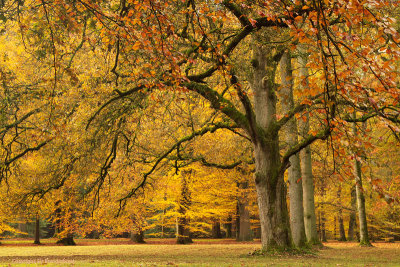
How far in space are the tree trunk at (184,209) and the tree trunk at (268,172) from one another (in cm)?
1307

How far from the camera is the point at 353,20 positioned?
3.81m

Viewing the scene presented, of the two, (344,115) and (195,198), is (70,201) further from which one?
(344,115)

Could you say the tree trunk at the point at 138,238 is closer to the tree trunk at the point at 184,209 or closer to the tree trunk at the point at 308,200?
the tree trunk at the point at 184,209

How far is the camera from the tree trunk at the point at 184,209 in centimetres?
2531

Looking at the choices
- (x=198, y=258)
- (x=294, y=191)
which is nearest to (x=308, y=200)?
(x=294, y=191)

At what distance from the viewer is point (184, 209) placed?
26.4 meters

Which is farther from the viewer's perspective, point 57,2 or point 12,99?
point 12,99

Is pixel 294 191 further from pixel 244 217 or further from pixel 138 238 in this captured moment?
pixel 138 238

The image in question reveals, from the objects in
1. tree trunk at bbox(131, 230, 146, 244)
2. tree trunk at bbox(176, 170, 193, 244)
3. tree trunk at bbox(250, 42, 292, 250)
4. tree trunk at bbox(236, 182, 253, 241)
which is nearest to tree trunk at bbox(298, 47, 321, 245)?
tree trunk at bbox(250, 42, 292, 250)

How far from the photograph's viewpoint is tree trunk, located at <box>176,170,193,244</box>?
25314mm

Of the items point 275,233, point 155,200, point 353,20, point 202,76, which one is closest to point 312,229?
point 275,233

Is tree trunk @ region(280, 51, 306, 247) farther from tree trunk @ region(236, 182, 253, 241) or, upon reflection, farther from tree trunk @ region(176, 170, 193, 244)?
tree trunk @ region(236, 182, 253, 241)

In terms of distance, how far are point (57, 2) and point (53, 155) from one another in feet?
23.3

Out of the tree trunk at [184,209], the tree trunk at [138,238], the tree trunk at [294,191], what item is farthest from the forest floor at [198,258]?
the tree trunk at [138,238]
